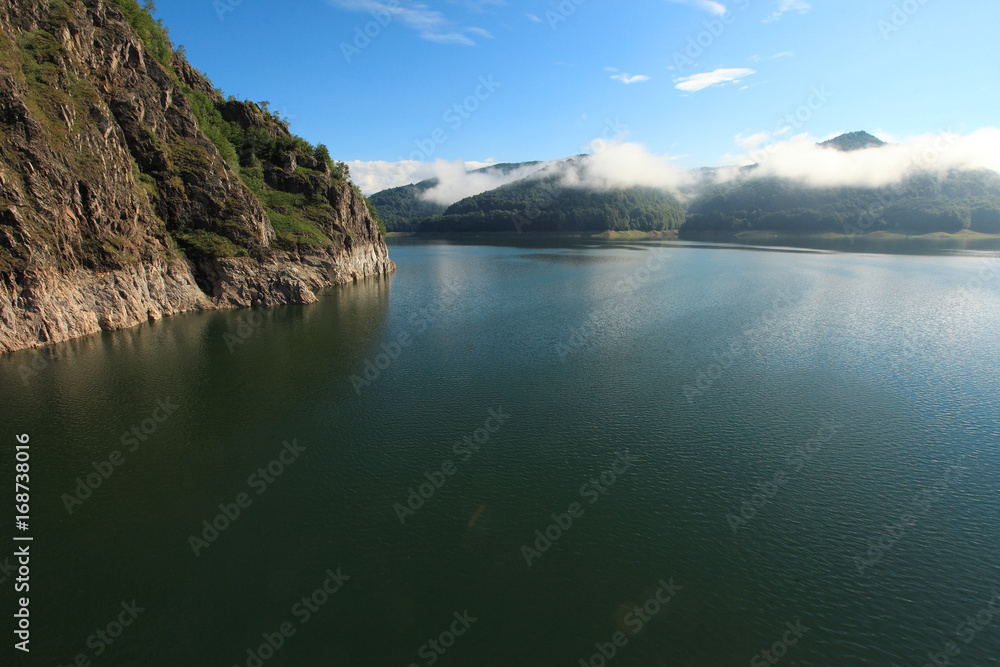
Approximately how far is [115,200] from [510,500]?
45290mm

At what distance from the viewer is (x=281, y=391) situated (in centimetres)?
3062

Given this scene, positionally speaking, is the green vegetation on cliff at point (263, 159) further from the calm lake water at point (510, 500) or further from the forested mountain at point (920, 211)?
the forested mountain at point (920, 211)

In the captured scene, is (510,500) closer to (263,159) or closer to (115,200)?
(115,200)

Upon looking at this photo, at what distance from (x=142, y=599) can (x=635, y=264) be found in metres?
101

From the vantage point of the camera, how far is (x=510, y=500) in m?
19.6

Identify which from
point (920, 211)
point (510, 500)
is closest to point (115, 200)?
point (510, 500)

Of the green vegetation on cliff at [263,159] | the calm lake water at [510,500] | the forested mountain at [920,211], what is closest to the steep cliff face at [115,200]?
the green vegetation on cliff at [263,159]

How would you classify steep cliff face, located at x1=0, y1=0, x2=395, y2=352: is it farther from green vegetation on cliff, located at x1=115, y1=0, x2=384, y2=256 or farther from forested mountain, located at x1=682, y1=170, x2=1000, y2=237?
forested mountain, located at x1=682, y1=170, x2=1000, y2=237

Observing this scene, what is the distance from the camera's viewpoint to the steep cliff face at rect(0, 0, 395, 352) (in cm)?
3572

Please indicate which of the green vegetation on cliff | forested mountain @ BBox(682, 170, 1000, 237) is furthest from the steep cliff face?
forested mountain @ BBox(682, 170, 1000, 237)

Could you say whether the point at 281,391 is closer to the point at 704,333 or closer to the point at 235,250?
the point at 235,250

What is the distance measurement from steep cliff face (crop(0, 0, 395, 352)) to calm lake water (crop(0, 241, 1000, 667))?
577 cm

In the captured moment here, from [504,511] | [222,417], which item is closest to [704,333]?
[504,511]

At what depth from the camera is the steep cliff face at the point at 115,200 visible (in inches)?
1406
